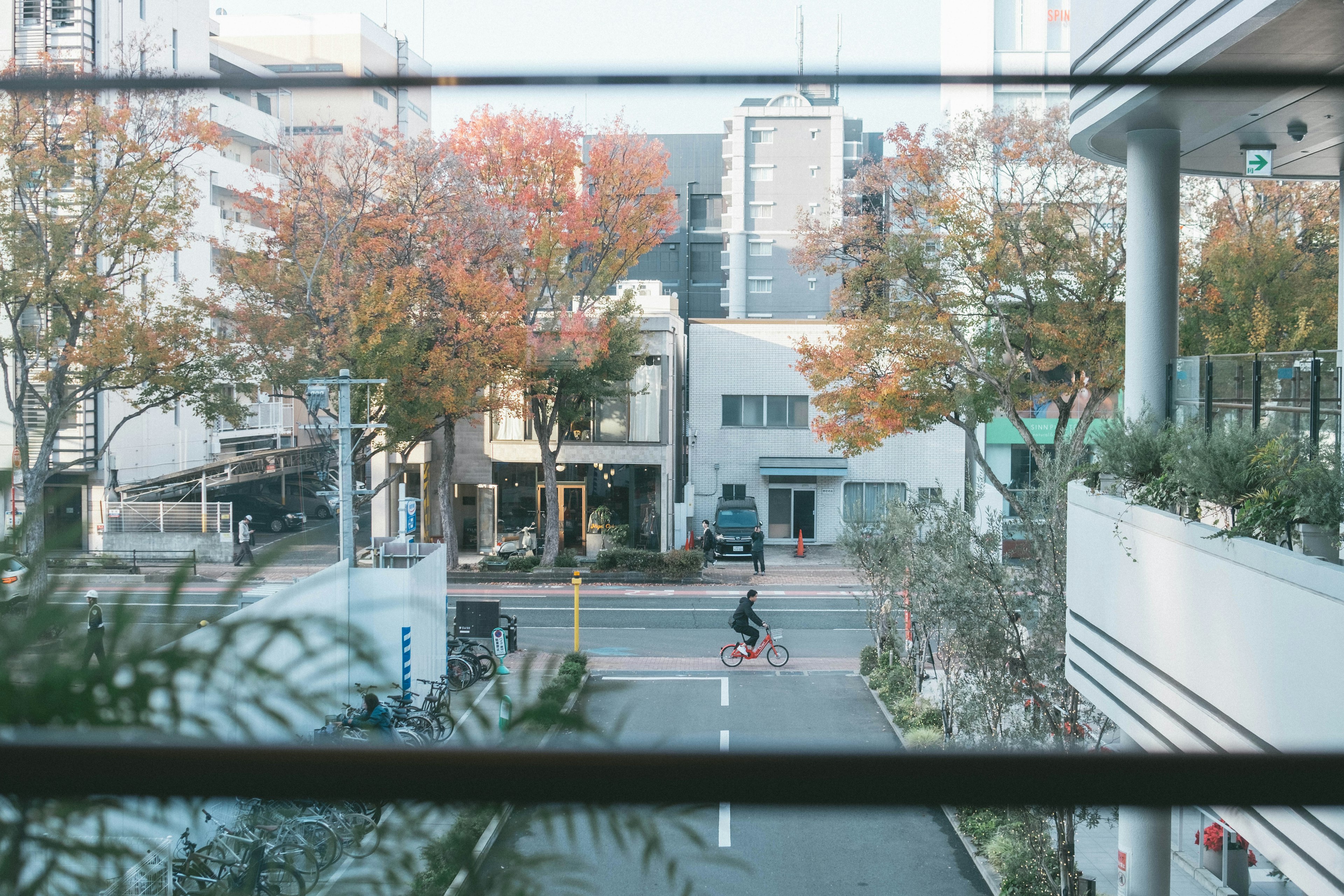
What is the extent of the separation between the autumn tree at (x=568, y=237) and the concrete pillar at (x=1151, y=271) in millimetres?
9746

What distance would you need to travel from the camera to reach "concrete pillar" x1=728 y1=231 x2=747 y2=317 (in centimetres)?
2706

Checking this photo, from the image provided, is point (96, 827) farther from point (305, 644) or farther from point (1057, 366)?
point (1057, 366)

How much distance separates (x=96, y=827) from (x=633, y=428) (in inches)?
801

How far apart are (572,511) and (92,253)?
14451 mm

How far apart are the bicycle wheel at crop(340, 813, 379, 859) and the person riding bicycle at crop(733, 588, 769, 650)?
1092 cm

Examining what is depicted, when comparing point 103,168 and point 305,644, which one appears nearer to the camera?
point 305,644

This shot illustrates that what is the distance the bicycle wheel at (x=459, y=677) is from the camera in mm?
1403

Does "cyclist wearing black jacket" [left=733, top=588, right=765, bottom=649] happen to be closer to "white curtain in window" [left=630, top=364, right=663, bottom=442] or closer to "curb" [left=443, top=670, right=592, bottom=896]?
"white curtain in window" [left=630, top=364, right=663, bottom=442]

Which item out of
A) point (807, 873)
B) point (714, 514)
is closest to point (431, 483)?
point (714, 514)

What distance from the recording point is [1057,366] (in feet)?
43.9

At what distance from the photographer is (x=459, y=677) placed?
162 cm

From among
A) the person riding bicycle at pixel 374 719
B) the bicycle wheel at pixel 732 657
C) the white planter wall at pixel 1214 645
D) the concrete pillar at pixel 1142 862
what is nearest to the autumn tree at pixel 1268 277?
the white planter wall at pixel 1214 645

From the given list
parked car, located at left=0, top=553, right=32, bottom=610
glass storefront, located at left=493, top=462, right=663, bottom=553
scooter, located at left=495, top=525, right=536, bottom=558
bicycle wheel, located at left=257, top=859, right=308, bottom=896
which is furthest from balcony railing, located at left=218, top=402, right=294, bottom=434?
bicycle wheel, located at left=257, top=859, right=308, bottom=896

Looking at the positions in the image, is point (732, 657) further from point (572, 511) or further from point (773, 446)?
point (773, 446)
